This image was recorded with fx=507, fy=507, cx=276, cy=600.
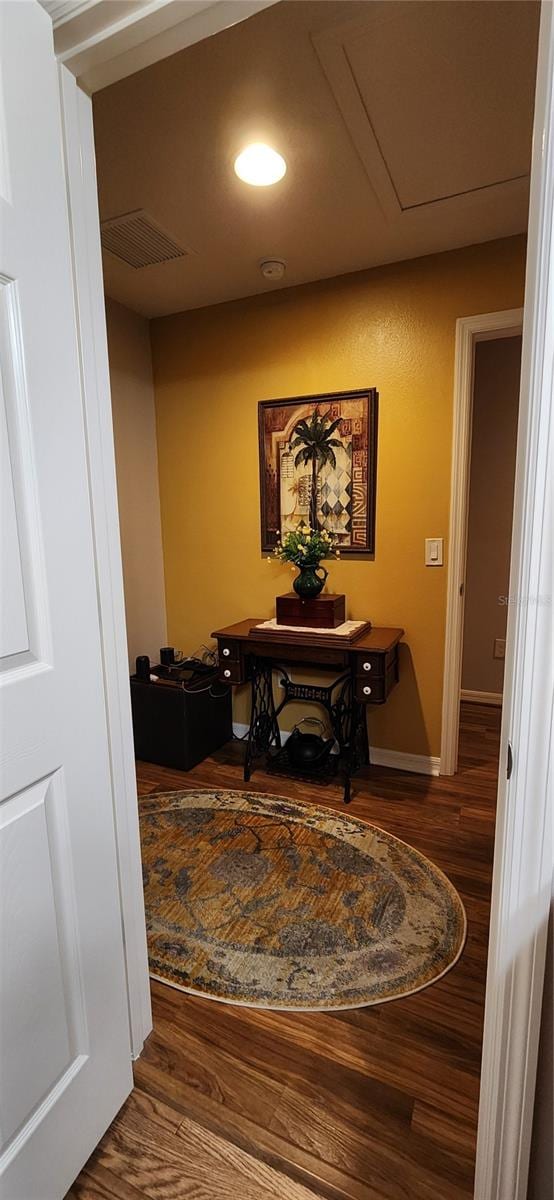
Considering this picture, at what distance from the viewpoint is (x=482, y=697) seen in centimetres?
372

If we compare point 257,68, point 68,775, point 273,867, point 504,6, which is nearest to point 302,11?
point 257,68

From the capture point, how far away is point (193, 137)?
156 centimetres

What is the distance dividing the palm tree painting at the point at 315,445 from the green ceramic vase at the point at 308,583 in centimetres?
31

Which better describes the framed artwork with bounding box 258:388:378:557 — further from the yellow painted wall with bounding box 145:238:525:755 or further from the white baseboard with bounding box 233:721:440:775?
the white baseboard with bounding box 233:721:440:775

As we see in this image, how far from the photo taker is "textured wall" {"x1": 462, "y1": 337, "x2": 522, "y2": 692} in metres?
3.40

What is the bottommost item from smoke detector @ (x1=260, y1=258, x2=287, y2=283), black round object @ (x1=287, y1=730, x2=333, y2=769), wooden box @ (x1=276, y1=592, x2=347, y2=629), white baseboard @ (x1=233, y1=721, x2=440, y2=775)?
white baseboard @ (x1=233, y1=721, x2=440, y2=775)

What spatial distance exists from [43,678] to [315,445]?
2.10m

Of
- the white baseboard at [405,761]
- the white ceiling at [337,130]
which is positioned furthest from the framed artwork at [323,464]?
the white baseboard at [405,761]

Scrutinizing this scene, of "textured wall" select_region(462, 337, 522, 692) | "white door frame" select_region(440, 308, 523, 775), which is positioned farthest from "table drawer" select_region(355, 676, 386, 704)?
"textured wall" select_region(462, 337, 522, 692)

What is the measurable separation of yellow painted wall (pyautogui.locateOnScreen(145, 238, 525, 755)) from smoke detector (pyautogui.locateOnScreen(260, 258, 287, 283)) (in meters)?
0.24

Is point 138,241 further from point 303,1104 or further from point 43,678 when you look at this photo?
point 303,1104

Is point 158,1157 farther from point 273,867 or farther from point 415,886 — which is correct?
point 415,886

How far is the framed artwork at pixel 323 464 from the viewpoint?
256cm

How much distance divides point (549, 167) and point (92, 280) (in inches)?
31.9
